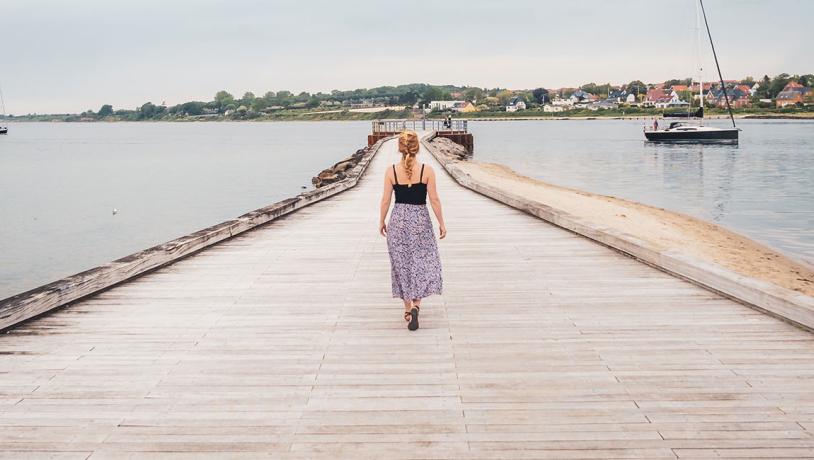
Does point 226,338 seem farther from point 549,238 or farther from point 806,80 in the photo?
point 806,80

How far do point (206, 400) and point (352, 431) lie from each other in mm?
1005

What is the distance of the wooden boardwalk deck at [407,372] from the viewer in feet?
11.6

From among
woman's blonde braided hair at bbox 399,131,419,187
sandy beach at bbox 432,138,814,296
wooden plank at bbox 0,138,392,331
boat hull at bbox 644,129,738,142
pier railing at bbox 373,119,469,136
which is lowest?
sandy beach at bbox 432,138,814,296

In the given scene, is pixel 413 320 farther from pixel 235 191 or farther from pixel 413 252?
pixel 235 191

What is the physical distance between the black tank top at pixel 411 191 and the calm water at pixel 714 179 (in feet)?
51.3

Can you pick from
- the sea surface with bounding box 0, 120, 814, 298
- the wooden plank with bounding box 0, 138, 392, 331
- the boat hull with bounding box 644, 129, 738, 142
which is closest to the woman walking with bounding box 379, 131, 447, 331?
the wooden plank with bounding box 0, 138, 392, 331

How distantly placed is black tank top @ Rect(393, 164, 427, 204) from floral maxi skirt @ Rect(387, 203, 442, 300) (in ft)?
0.13

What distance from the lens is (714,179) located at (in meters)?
39.9

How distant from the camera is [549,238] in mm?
9914

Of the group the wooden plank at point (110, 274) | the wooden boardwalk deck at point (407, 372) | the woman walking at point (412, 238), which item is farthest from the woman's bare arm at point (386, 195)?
the wooden plank at point (110, 274)

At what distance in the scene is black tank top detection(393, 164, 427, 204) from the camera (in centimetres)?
557

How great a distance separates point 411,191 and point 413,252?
489 millimetres

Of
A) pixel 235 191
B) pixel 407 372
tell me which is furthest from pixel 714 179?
pixel 407 372

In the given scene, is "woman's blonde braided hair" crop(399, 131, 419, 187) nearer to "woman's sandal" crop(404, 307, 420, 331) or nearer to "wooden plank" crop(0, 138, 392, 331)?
"woman's sandal" crop(404, 307, 420, 331)
